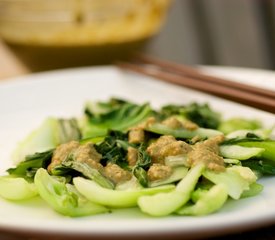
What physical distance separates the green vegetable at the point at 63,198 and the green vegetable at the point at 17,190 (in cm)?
2

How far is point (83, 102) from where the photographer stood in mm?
2129

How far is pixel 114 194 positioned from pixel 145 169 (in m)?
0.14

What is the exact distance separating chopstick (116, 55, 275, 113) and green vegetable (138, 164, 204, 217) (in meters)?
0.47

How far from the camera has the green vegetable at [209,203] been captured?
3.69 feet

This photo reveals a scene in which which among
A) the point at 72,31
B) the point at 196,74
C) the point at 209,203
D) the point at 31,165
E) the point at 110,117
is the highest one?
the point at 72,31

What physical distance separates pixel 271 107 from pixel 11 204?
732mm

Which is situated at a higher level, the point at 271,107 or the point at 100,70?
the point at 100,70

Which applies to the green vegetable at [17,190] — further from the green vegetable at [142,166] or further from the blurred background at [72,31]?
the blurred background at [72,31]

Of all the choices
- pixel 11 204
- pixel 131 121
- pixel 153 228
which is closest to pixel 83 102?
pixel 131 121

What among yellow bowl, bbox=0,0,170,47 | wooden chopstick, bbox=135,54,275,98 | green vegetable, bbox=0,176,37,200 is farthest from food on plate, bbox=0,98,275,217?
yellow bowl, bbox=0,0,170,47

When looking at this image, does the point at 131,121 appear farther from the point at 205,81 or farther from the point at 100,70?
the point at 100,70

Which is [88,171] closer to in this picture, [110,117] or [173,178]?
[173,178]

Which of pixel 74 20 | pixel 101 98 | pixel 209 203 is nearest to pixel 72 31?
pixel 74 20

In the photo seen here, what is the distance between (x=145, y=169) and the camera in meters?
1.31
